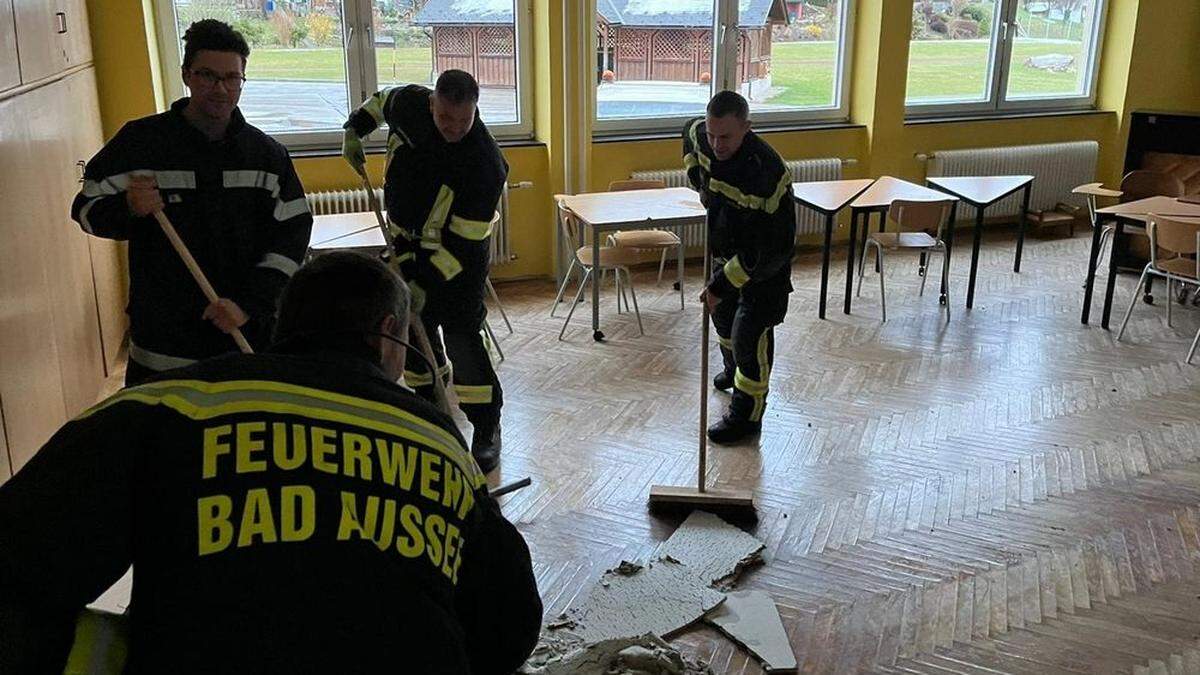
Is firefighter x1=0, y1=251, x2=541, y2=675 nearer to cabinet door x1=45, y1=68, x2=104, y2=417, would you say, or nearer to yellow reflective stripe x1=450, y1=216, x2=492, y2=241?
yellow reflective stripe x1=450, y1=216, x2=492, y2=241

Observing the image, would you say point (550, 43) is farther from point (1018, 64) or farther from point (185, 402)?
point (185, 402)

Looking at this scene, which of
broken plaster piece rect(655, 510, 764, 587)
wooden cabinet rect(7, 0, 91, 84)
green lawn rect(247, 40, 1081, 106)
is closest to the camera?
broken plaster piece rect(655, 510, 764, 587)

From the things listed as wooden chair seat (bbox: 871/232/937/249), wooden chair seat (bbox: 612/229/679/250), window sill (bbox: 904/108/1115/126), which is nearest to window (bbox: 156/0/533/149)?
wooden chair seat (bbox: 612/229/679/250)

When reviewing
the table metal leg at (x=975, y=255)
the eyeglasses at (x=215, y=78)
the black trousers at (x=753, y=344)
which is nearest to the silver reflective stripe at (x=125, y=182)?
the eyeglasses at (x=215, y=78)

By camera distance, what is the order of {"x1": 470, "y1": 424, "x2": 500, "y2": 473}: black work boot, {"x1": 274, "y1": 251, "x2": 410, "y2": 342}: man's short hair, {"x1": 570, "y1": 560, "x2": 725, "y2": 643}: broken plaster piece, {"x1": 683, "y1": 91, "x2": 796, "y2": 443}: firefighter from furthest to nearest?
1. {"x1": 470, "y1": 424, "x2": 500, "y2": 473}: black work boot
2. {"x1": 683, "y1": 91, "x2": 796, "y2": 443}: firefighter
3. {"x1": 570, "y1": 560, "x2": 725, "y2": 643}: broken plaster piece
4. {"x1": 274, "y1": 251, "x2": 410, "y2": 342}: man's short hair

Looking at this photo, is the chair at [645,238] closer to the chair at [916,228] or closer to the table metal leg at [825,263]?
the table metal leg at [825,263]

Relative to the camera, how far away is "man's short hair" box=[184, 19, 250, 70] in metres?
2.76

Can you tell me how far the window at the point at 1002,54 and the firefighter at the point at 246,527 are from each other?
8089 mm

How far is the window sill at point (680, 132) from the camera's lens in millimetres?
7434

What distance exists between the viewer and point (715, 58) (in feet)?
25.6

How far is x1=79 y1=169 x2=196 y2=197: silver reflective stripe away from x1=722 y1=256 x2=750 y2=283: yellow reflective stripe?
2200 mm

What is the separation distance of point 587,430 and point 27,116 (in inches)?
105

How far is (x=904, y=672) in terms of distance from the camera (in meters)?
3.01

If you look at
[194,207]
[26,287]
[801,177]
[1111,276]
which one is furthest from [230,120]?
[801,177]
